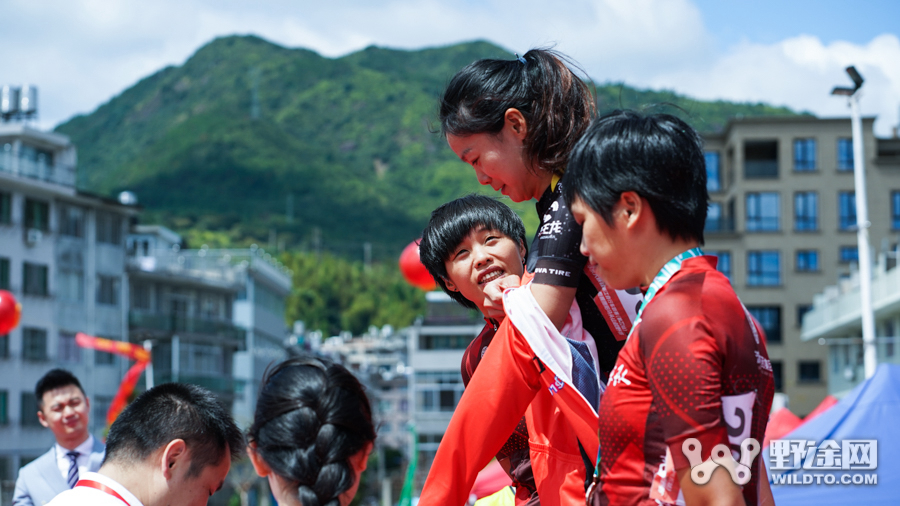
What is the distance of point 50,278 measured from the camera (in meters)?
44.5

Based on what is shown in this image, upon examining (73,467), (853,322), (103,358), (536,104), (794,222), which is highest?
(794,222)

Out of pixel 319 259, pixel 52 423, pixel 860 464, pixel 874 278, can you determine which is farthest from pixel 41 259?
pixel 319 259

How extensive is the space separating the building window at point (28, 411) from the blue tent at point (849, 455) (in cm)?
4007

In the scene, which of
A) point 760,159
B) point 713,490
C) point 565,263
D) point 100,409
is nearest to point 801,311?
point 760,159

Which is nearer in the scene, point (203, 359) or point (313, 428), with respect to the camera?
point (313, 428)

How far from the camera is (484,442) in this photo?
2.68 metres

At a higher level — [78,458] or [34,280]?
[34,280]

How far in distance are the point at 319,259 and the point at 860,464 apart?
115 metres

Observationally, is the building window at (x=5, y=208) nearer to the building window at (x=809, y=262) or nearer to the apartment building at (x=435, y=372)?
the apartment building at (x=435, y=372)

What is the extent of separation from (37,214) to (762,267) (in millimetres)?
39965

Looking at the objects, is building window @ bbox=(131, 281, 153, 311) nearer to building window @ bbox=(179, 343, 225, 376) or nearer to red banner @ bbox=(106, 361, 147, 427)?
building window @ bbox=(179, 343, 225, 376)

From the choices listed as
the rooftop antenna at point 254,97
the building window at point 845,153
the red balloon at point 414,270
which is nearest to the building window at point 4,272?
the red balloon at point 414,270

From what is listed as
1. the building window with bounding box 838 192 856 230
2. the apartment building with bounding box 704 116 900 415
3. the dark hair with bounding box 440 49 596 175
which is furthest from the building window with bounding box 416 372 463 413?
the dark hair with bounding box 440 49 596 175

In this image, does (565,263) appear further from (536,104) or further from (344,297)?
(344,297)
